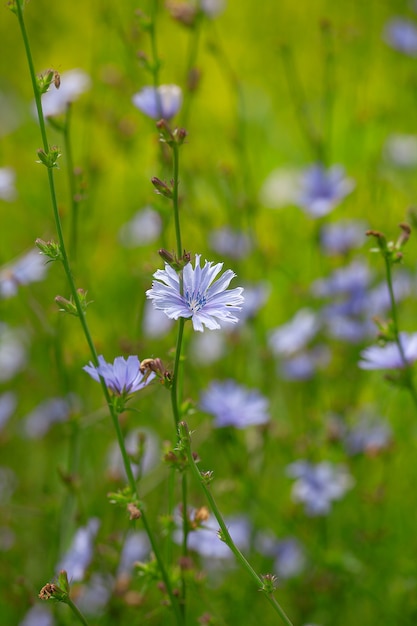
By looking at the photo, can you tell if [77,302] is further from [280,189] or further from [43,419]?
[280,189]

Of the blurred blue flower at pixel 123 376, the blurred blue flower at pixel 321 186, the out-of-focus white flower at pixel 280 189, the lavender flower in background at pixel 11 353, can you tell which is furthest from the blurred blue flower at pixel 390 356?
the out-of-focus white flower at pixel 280 189

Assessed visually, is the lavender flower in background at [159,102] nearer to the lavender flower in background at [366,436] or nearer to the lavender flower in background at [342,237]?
the lavender flower in background at [342,237]

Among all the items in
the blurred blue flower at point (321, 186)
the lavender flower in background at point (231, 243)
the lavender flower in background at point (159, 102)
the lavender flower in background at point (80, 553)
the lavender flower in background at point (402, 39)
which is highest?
the lavender flower in background at point (402, 39)

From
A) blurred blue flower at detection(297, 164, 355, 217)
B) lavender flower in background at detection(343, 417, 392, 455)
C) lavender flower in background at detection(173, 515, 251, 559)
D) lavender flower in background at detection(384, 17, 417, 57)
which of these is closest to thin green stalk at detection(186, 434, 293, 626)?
lavender flower in background at detection(173, 515, 251, 559)

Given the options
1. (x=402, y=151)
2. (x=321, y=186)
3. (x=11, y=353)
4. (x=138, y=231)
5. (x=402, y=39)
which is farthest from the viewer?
(x=402, y=151)

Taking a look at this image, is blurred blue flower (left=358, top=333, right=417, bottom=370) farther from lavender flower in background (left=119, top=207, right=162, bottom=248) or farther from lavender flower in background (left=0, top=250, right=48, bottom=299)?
lavender flower in background (left=119, top=207, right=162, bottom=248)

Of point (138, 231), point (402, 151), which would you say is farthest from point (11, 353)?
point (402, 151)
